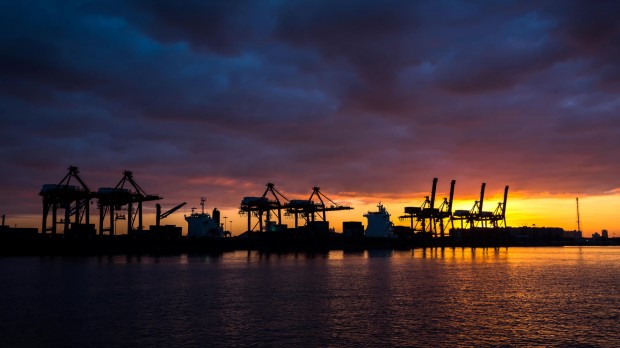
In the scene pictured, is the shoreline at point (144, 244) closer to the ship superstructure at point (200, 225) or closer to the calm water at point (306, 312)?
the ship superstructure at point (200, 225)

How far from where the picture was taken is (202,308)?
139ft

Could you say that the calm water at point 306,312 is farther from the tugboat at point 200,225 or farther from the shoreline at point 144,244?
the tugboat at point 200,225

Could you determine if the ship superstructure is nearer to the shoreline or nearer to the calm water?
the shoreline

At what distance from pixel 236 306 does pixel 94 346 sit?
1572cm

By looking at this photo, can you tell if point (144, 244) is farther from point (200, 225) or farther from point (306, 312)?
point (306, 312)

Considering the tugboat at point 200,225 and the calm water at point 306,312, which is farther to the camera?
the tugboat at point 200,225

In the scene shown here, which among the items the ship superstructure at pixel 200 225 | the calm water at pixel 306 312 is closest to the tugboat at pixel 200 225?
the ship superstructure at pixel 200 225

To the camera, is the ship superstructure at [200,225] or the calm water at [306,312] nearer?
the calm water at [306,312]

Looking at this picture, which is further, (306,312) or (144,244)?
(144,244)

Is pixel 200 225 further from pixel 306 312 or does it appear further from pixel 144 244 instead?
pixel 306 312

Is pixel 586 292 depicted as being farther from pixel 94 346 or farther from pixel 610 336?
pixel 94 346

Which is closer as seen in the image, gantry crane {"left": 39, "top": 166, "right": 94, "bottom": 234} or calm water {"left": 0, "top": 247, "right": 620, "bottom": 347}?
calm water {"left": 0, "top": 247, "right": 620, "bottom": 347}

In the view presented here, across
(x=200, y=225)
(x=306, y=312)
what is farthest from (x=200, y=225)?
(x=306, y=312)

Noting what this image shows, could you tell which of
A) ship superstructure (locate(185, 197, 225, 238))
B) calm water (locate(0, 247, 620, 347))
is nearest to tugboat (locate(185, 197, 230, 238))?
ship superstructure (locate(185, 197, 225, 238))
